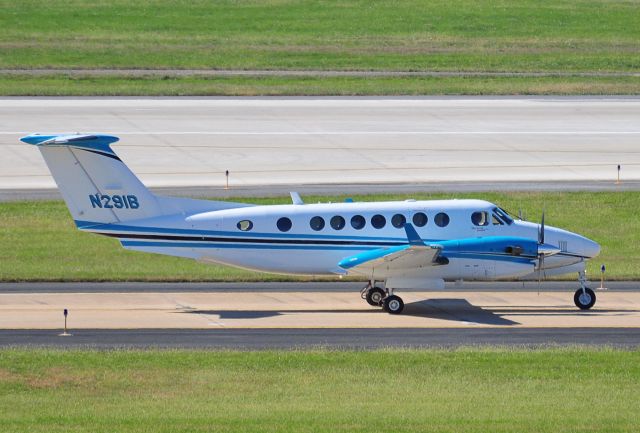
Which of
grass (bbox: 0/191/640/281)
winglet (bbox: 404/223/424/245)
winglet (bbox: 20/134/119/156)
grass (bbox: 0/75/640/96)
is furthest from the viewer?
grass (bbox: 0/75/640/96)

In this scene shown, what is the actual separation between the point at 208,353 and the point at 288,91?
43.5 meters

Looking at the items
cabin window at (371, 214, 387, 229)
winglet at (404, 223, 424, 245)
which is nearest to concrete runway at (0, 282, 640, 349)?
winglet at (404, 223, 424, 245)

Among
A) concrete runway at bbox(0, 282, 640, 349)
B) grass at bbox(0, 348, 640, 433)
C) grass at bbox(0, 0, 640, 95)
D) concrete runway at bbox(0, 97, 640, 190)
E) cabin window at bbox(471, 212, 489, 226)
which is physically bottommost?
grass at bbox(0, 348, 640, 433)

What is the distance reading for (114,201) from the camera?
33.4 m

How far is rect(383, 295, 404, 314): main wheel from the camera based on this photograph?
33.9 meters

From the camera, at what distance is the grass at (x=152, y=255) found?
3934cm

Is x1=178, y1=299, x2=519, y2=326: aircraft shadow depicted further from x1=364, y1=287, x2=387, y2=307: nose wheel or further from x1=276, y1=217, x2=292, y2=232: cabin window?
x1=276, y1=217, x2=292, y2=232: cabin window

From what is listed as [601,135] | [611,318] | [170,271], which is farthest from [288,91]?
[611,318]

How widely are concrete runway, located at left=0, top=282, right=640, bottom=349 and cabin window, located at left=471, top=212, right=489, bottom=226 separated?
234 cm

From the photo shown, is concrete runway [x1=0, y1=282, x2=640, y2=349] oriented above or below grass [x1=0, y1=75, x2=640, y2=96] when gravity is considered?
below

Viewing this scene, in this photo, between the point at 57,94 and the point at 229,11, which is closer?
the point at 57,94

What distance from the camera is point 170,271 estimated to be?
131 ft

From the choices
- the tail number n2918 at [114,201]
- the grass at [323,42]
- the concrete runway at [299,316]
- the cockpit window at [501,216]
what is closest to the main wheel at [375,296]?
the concrete runway at [299,316]

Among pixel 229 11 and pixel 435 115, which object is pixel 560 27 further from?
pixel 435 115
